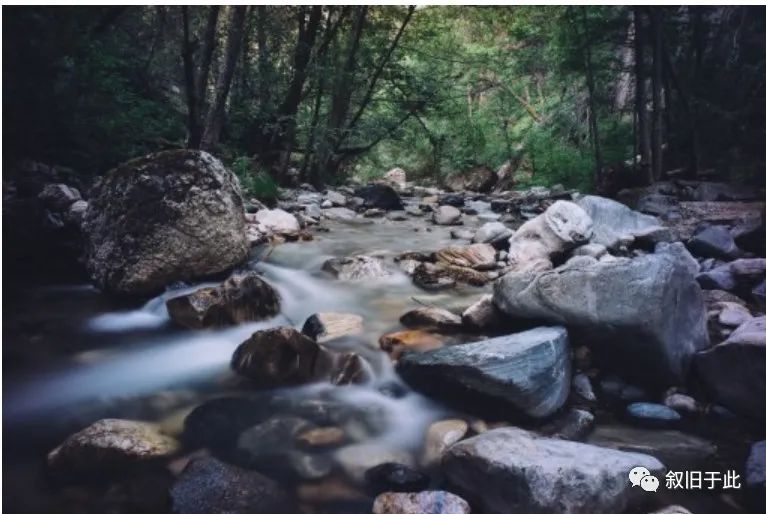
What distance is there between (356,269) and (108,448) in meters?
2.20

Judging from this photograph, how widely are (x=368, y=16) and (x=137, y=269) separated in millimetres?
6864

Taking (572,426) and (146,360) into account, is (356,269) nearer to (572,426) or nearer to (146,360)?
(146,360)

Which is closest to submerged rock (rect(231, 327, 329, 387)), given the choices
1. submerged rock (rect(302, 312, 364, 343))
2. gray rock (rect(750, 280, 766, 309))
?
submerged rock (rect(302, 312, 364, 343))

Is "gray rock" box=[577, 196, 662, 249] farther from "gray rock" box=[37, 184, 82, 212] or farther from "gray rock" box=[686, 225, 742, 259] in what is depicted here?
"gray rock" box=[37, 184, 82, 212]

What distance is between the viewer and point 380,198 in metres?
7.55

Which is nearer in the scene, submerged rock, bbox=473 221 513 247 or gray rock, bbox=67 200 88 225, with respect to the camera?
gray rock, bbox=67 200 88 225

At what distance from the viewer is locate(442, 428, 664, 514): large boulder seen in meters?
1.35

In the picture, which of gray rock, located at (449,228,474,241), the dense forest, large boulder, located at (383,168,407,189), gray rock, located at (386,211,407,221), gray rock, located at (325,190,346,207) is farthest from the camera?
large boulder, located at (383,168,407,189)

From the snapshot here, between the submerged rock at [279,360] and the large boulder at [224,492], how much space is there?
0.58 meters

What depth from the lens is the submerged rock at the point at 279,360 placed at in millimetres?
2131

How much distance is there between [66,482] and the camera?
1509 mm

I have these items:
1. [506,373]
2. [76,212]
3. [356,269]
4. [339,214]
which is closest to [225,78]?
[76,212]

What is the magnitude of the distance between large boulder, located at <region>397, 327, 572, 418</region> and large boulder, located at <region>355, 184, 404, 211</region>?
5416 mm

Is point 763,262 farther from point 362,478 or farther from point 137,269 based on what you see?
point 137,269
